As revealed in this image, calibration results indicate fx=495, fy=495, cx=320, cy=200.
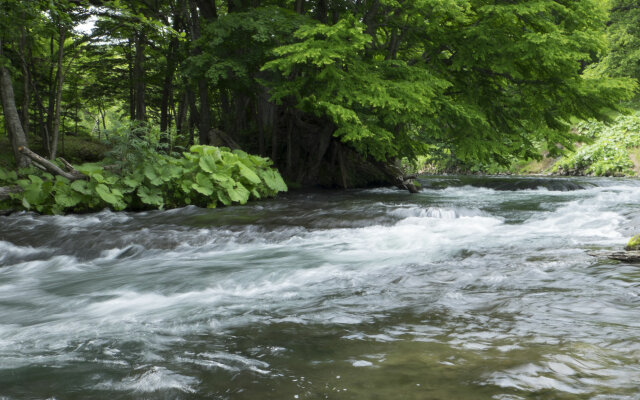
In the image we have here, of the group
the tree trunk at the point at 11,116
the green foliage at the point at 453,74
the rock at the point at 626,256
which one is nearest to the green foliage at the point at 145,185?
the tree trunk at the point at 11,116

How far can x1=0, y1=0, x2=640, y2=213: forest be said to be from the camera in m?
9.29

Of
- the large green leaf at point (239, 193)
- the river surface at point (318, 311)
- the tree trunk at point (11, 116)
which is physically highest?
the tree trunk at point (11, 116)

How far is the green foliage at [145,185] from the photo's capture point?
876cm

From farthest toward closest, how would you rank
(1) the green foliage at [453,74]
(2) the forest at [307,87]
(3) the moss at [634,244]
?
1. (1) the green foliage at [453,74]
2. (2) the forest at [307,87]
3. (3) the moss at [634,244]

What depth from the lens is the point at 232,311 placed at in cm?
365

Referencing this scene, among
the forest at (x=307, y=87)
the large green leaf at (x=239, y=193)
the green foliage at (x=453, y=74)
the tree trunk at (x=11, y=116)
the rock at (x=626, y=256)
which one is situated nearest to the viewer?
the rock at (x=626, y=256)

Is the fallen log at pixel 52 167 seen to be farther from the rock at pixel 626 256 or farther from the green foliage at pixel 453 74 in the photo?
the rock at pixel 626 256

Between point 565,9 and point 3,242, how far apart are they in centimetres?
1209

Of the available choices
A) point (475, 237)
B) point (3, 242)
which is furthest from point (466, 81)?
point (3, 242)

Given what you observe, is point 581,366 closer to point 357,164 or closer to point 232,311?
point 232,311

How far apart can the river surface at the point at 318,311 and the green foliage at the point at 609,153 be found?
14.5 m

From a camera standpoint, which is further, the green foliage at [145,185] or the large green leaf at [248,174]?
the large green leaf at [248,174]

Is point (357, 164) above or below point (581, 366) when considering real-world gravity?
above

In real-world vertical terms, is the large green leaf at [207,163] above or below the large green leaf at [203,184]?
above
